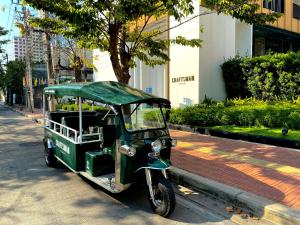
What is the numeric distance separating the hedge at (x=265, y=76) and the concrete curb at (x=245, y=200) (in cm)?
845

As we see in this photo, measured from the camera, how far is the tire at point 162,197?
14.6 feet

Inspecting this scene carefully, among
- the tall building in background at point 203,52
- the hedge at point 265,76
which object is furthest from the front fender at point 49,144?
the hedge at point 265,76

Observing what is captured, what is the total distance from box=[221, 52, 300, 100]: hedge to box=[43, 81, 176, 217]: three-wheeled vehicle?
8.80m

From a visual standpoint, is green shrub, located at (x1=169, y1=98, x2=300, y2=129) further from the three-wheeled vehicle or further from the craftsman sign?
the three-wheeled vehicle

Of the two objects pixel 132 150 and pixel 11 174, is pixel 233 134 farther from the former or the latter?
pixel 11 174

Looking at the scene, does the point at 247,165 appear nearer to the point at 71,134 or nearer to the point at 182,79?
the point at 71,134

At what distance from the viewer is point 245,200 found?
4.78 m

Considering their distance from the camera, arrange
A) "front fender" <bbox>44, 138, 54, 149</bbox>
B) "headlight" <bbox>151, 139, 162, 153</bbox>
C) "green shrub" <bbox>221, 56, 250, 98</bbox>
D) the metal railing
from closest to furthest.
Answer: "headlight" <bbox>151, 139, 162, 153</bbox> → the metal railing → "front fender" <bbox>44, 138, 54, 149</bbox> → "green shrub" <bbox>221, 56, 250, 98</bbox>

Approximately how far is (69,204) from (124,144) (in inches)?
55.9

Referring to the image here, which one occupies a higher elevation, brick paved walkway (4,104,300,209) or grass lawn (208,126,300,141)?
grass lawn (208,126,300,141)

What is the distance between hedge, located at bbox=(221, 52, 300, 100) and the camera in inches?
495

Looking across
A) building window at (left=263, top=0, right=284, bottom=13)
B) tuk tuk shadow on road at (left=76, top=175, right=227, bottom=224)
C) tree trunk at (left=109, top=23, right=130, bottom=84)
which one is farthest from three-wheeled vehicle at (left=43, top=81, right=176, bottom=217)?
building window at (left=263, top=0, right=284, bottom=13)

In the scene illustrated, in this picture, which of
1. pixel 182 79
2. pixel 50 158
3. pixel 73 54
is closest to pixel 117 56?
pixel 50 158

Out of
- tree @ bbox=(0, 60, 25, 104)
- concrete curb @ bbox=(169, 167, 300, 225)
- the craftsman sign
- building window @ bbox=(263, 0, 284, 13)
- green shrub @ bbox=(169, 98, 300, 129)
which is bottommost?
concrete curb @ bbox=(169, 167, 300, 225)
